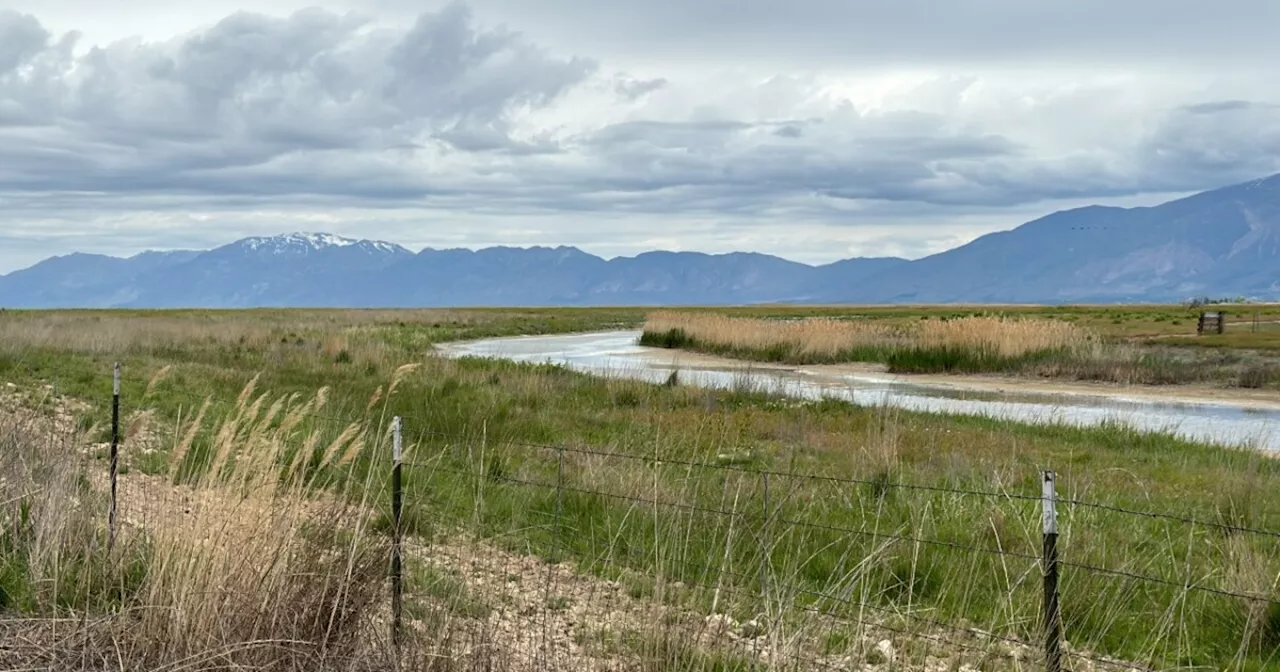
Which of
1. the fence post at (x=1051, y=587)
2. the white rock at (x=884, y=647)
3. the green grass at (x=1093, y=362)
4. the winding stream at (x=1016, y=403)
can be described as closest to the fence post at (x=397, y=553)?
the white rock at (x=884, y=647)

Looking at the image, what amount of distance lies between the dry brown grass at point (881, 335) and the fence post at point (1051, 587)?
27348 millimetres

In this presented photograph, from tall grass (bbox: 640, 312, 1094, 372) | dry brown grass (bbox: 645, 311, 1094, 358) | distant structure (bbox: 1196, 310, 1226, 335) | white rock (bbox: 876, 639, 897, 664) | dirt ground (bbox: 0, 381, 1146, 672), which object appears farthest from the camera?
distant structure (bbox: 1196, 310, 1226, 335)

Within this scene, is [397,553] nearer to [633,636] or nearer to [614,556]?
[633,636]

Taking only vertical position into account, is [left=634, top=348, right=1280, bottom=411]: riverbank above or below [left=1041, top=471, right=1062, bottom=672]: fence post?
below

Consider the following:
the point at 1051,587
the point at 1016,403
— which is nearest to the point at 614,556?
the point at 1051,587

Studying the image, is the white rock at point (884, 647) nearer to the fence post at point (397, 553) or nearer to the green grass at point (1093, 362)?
the fence post at point (397, 553)

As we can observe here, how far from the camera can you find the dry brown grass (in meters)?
30.4

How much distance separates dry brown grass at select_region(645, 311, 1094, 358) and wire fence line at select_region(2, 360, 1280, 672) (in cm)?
2247

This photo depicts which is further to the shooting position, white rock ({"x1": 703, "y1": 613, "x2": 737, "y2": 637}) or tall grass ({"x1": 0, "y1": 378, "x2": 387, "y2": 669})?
white rock ({"x1": 703, "y1": 613, "x2": 737, "y2": 637})

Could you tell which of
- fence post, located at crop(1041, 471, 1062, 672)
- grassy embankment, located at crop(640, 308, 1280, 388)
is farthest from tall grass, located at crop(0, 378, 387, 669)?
grassy embankment, located at crop(640, 308, 1280, 388)

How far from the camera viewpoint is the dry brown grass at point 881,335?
30391 millimetres

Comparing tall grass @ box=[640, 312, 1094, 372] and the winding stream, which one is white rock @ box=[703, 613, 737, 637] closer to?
the winding stream

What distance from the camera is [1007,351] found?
2997cm

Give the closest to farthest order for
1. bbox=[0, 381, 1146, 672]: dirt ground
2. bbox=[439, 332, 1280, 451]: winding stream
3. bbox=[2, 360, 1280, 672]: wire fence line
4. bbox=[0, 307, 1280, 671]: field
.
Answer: bbox=[0, 381, 1146, 672]: dirt ground < bbox=[0, 307, 1280, 671]: field < bbox=[2, 360, 1280, 672]: wire fence line < bbox=[439, 332, 1280, 451]: winding stream
